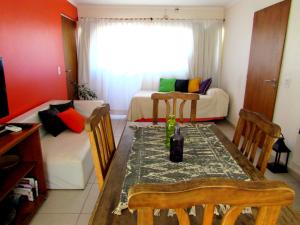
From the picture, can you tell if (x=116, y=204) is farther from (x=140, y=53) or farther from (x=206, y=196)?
(x=140, y=53)

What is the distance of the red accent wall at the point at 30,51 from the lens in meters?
2.41

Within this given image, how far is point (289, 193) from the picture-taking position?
1.77 feet

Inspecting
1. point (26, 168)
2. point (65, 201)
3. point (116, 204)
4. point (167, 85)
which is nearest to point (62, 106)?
point (26, 168)

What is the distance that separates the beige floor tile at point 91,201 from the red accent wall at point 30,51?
1196 millimetres

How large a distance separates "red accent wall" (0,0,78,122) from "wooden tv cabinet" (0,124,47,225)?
55cm

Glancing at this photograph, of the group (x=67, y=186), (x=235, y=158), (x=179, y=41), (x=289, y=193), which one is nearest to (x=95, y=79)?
(x=179, y=41)

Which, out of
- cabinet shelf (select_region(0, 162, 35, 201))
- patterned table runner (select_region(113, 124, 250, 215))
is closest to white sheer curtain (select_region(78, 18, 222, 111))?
cabinet shelf (select_region(0, 162, 35, 201))

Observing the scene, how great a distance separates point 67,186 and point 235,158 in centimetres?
173

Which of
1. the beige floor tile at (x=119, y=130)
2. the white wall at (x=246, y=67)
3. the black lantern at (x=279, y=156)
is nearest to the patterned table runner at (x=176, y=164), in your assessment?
the black lantern at (x=279, y=156)

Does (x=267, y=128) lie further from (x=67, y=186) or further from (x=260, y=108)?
(x=260, y=108)

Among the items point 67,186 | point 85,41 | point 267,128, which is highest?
point 85,41

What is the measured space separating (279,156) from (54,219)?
2.53 metres

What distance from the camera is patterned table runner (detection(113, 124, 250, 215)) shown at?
1.08 metres

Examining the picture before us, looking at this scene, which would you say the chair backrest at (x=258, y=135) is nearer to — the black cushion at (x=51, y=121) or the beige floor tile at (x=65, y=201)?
the beige floor tile at (x=65, y=201)
